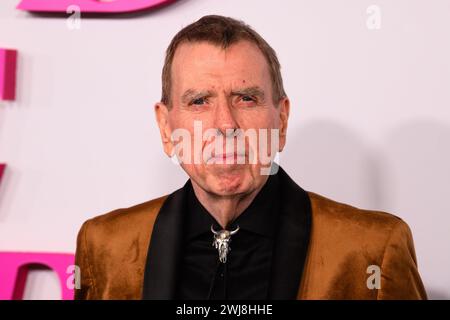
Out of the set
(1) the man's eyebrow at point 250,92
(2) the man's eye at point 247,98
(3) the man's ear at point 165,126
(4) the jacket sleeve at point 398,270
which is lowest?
(4) the jacket sleeve at point 398,270

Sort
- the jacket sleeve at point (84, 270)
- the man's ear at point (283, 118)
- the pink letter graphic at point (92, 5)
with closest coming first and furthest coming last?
the man's ear at point (283, 118) < the jacket sleeve at point (84, 270) < the pink letter graphic at point (92, 5)

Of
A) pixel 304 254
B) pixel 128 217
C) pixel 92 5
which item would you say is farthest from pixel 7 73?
pixel 304 254

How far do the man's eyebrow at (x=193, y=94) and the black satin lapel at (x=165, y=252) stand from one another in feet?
0.76

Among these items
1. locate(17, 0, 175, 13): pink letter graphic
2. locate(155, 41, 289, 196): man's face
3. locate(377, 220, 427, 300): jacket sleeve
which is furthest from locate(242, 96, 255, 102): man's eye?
locate(17, 0, 175, 13): pink letter graphic

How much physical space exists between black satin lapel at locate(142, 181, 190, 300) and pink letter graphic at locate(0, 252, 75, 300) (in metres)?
0.57

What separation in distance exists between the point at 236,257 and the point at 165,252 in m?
0.15

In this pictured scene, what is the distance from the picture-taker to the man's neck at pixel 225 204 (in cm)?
135

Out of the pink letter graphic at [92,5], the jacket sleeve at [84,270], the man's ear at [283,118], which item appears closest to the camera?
the man's ear at [283,118]

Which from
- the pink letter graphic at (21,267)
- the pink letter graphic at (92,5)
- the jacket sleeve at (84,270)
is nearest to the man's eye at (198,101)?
the jacket sleeve at (84,270)

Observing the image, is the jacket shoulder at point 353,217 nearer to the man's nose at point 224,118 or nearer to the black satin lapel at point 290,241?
the black satin lapel at point 290,241

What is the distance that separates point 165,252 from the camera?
4.54 feet

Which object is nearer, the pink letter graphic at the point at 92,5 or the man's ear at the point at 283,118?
the man's ear at the point at 283,118

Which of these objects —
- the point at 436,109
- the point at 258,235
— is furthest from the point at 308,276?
the point at 436,109

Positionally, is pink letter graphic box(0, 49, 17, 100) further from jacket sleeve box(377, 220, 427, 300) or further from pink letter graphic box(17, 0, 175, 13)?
jacket sleeve box(377, 220, 427, 300)
